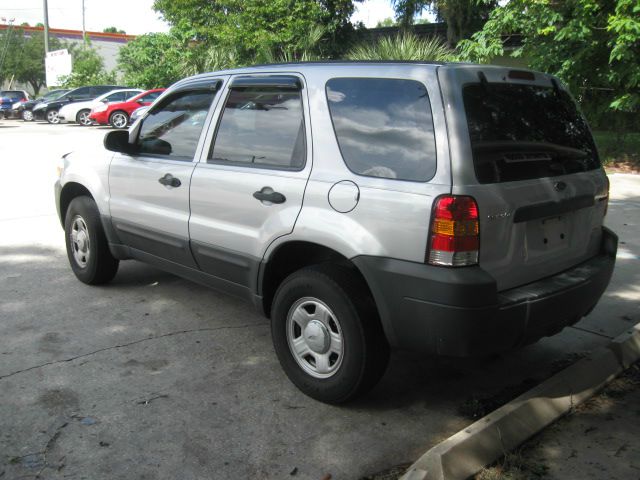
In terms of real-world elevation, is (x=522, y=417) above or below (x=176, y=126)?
below

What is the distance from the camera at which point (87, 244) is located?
18.3 ft

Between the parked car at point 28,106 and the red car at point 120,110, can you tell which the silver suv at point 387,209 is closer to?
the red car at point 120,110

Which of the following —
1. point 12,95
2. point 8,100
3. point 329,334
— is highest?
point 12,95

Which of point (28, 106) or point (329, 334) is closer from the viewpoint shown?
point (329, 334)

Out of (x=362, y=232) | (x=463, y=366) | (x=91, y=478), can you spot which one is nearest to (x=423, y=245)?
(x=362, y=232)

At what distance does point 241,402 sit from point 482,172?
1815mm

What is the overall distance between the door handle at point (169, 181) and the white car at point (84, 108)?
75.5ft

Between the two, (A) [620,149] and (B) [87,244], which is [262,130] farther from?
(A) [620,149]

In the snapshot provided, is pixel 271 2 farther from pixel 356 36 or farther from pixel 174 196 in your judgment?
pixel 174 196

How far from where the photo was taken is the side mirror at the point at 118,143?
493 centimetres

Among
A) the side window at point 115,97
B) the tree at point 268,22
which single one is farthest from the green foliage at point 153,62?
the side window at point 115,97

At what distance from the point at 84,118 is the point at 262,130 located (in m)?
24.9

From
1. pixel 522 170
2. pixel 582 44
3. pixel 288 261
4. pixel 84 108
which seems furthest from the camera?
pixel 84 108

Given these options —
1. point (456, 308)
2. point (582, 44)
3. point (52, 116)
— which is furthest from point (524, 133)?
point (52, 116)
